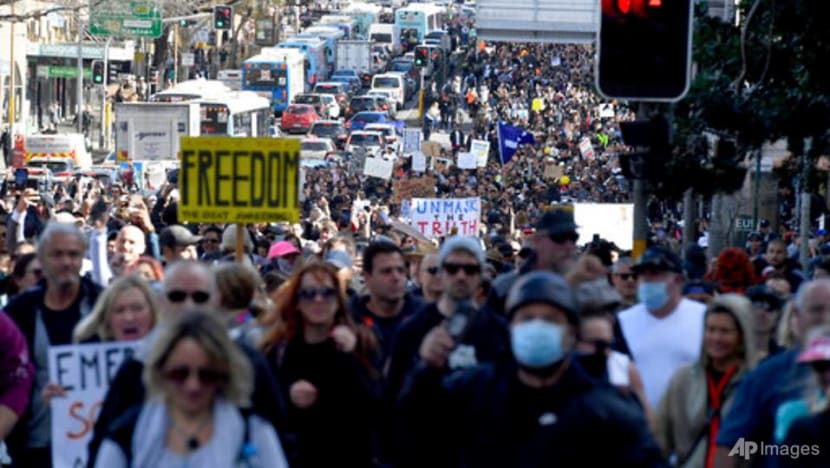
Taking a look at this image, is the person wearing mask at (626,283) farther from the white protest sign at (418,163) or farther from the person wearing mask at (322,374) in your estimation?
the white protest sign at (418,163)

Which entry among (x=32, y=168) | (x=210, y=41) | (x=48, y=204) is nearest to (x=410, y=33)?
(x=210, y=41)

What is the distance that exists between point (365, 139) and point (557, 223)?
54771 mm

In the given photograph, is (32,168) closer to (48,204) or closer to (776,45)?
(48,204)

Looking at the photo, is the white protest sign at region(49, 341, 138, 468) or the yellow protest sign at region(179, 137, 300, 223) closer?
the white protest sign at region(49, 341, 138, 468)

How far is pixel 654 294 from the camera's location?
9898 mm

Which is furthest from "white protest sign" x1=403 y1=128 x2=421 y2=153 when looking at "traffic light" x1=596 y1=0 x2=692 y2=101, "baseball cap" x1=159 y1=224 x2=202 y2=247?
"traffic light" x1=596 y1=0 x2=692 y2=101

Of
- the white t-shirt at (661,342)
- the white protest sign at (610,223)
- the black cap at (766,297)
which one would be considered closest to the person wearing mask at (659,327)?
the white t-shirt at (661,342)

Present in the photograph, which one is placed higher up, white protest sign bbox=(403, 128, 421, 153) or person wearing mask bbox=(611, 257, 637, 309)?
person wearing mask bbox=(611, 257, 637, 309)

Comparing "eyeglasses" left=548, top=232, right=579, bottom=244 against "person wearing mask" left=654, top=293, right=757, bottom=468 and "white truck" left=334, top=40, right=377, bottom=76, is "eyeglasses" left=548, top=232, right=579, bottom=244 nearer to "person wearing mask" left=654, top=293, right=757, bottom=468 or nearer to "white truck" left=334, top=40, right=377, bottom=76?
"person wearing mask" left=654, top=293, right=757, bottom=468

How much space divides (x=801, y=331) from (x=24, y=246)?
7157mm

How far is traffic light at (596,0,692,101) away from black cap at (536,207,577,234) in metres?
3.64

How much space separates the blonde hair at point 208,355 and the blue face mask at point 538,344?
2.84ft

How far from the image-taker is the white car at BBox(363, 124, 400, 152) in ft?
212

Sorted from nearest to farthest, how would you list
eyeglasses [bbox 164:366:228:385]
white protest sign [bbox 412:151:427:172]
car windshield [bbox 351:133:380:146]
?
eyeglasses [bbox 164:366:228:385] < white protest sign [bbox 412:151:427:172] < car windshield [bbox 351:133:380:146]
